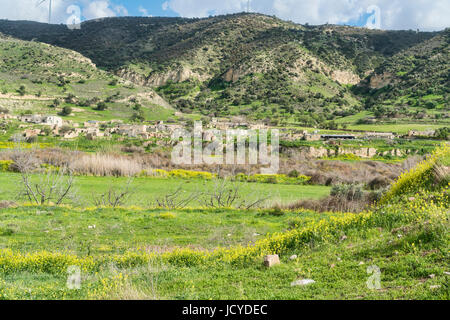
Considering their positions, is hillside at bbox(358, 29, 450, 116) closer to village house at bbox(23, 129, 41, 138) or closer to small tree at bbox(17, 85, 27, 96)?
village house at bbox(23, 129, 41, 138)

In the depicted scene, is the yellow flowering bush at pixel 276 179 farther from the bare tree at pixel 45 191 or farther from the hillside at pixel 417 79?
the hillside at pixel 417 79

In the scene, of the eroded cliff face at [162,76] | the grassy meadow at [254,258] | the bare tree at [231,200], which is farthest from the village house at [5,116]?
the eroded cliff face at [162,76]

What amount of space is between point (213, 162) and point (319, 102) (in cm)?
5646

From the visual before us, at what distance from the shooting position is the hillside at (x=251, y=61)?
94938 millimetres

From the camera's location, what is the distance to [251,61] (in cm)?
11538

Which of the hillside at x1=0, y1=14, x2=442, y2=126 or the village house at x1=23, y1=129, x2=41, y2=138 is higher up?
the hillside at x1=0, y1=14, x2=442, y2=126

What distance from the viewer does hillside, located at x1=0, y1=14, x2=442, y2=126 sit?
9494 centimetres

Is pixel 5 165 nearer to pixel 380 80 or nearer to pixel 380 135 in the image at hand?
pixel 380 135

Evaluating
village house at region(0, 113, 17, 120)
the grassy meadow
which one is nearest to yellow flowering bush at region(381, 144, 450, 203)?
the grassy meadow

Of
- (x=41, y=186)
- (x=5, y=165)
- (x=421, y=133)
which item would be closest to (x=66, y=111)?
(x=5, y=165)

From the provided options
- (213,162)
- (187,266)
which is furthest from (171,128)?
(187,266)
